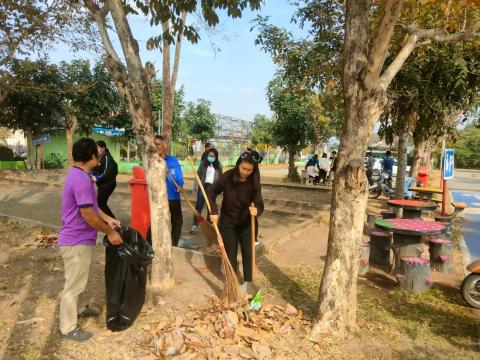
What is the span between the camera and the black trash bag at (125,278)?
3.35m

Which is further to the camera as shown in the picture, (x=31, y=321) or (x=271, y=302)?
(x=271, y=302)

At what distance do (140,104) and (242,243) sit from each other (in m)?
1.77

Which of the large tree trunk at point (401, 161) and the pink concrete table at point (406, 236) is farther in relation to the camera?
the large tree trunk at point (401, 161)

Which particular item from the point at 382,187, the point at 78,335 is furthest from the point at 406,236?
the point at 382,187

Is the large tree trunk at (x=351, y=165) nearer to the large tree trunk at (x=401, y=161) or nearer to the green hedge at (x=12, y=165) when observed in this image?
the large tree trunk at (x=401, y=161)

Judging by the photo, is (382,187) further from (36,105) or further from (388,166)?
(36,105)

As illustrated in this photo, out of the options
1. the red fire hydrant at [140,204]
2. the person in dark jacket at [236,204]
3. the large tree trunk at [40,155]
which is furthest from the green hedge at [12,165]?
the person in dark jacket at [236,204]

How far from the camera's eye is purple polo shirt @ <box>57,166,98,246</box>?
3092 mm

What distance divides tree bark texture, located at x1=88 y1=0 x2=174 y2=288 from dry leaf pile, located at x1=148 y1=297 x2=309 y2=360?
35.4 inches

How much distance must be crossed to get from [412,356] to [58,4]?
10313 mm

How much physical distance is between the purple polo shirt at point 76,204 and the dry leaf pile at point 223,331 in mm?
1019

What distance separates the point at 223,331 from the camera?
3350mm

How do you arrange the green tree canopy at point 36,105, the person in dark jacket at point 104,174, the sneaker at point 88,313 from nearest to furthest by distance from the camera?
the sneaker at point 88,313 < the person in dark jacket at point 104,174 < the green tree canopy at point 36,105

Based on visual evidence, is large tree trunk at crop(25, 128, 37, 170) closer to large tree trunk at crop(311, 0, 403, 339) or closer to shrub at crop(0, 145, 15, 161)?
shrub at crop(0, 145, 15, 161)
